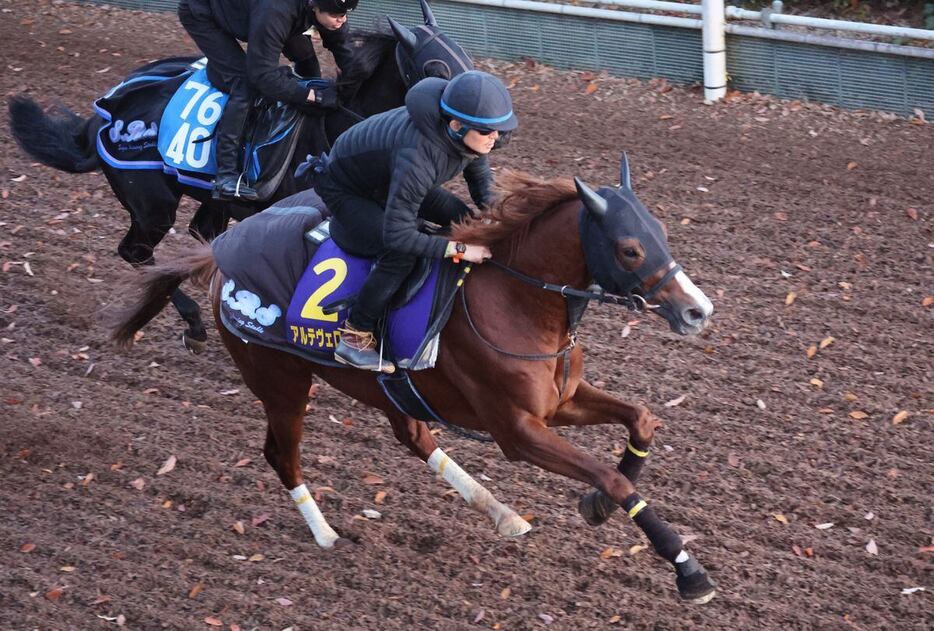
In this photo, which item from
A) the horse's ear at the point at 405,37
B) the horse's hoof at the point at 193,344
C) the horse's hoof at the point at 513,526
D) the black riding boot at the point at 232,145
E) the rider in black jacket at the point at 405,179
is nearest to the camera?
the rider in black jacket at the point at 405,179

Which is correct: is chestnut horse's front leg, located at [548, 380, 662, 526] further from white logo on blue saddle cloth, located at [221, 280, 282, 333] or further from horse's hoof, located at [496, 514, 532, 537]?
white logo on blue saddle cloth, located at [221, 280, 282, 333]

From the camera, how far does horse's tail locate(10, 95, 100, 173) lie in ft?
24.8

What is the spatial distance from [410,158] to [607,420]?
4.63 feet

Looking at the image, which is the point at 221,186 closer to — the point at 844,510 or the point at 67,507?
the point at 67,507

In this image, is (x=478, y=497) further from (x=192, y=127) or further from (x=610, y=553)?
(x=192, y=127)

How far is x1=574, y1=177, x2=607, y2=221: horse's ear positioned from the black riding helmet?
2.57 metres

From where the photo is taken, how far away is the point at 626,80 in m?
10.4

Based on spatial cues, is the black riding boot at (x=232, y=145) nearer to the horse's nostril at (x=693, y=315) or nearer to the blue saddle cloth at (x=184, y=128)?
the blue saddle cloth at (x=184, y=128)

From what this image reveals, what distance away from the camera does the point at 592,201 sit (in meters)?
4.26

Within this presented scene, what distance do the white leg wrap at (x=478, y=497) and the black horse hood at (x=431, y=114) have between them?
1.69 metres

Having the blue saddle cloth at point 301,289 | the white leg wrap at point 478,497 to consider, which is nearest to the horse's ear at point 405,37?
the blue saddle cloth at point 301,289

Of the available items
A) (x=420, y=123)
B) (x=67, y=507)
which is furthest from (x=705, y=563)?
(x=67, y=507)

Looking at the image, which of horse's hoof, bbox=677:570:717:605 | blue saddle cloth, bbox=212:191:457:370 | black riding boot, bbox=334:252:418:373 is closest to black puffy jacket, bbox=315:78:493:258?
black riding boot, bbox=334:252:418:373

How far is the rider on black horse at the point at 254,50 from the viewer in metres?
6.44
